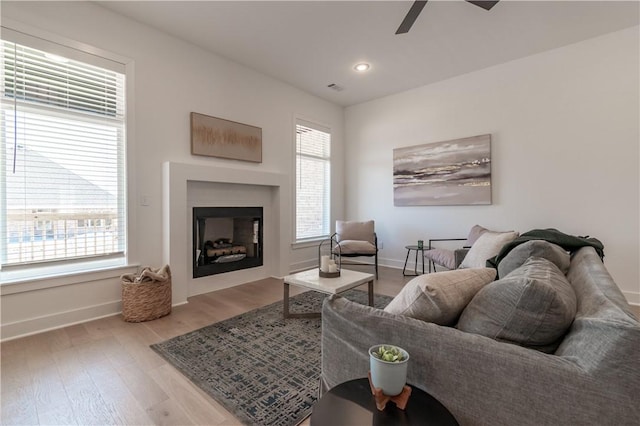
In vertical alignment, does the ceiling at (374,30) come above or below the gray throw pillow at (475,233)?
above

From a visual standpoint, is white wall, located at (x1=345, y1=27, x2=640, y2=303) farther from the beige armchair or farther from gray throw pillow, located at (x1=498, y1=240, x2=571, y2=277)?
gray throw pillow, located at (x1=498, y1=240, x2=571, y2=277)

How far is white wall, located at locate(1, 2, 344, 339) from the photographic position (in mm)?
2469

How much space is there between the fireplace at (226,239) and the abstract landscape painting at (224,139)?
0.67 m

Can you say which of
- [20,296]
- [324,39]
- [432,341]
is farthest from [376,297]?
[20,296]

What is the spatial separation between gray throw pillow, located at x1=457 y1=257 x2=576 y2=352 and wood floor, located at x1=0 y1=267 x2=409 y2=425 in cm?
128

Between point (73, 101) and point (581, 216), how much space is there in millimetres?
5236

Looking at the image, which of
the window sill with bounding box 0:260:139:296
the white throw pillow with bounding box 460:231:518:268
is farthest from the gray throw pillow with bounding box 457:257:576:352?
the window sill with bounding box 0:260:139:296

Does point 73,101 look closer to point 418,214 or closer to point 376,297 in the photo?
point 376,297

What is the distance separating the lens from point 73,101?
8.69ft

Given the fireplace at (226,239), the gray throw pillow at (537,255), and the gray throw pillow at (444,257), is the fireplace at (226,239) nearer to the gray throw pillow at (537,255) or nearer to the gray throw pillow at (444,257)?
the gray throw pillow at (444,257)

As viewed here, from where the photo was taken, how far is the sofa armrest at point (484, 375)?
75 cm

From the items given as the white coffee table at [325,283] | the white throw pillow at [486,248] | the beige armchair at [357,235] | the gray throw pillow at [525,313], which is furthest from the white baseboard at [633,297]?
the gray throw pillow at [525,313]

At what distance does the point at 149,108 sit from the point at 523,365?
351 centimetres

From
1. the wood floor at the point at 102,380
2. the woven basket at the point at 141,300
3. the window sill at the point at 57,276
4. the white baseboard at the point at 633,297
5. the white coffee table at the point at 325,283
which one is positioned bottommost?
the wood floor at the point at 102,380
